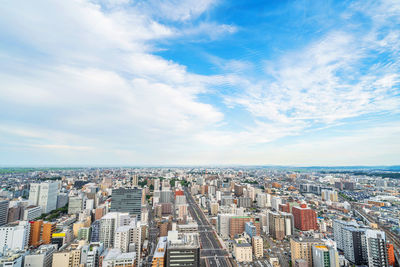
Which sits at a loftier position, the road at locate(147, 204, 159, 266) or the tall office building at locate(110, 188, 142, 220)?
the tall office building at locate(110, 188, 142, 220)

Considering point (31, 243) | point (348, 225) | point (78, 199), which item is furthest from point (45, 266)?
point (348, 225)

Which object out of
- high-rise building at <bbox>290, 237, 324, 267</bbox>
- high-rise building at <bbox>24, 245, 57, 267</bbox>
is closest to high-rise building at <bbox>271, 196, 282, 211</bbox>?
high-rise building at <bbox>290, 237, 324, 267</bbox>

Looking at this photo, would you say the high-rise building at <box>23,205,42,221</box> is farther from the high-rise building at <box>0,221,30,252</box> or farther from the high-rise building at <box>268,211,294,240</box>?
the high-rise building at <box>268,211,294,240</box>

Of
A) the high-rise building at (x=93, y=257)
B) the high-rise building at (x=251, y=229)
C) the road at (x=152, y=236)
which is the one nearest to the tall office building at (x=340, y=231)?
the high-rise building at (x=251, y=229)

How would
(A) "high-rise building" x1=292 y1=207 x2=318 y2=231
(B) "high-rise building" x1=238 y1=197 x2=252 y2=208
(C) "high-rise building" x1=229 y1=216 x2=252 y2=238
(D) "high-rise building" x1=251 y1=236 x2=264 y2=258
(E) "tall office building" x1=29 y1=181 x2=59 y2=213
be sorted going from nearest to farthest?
(D) "high-rise building" x1=251 y1=236 x2=264 y2=258 < (C) "high-rise building" x1=229 y1=216 x2=252 y2=238 < (A) "high-rise building" x1=292 y1=207 x2=318 y2=231 < (E) "tall office building" x1=29 y1=181 x2=59 y2=213 < (B) "high-rise building" x1=238 y1=197 x2=252 y2=208

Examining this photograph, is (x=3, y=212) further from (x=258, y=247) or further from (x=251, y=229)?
(x=258, y=247)

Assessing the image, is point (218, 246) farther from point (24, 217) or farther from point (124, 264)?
point (24, 217)
